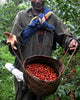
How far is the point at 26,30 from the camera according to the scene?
6.97 feet

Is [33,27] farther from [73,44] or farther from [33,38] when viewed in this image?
[73,44]

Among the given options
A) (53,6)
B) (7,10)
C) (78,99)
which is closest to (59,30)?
(53,6)

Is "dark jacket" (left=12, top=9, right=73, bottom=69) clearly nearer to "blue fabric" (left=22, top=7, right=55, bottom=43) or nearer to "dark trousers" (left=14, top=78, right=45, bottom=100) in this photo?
"blue fabric" (left=22, top=7, right=55, bottom=43)

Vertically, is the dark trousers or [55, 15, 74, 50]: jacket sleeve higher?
[55, 15, 74, 50]: jacket sleeve

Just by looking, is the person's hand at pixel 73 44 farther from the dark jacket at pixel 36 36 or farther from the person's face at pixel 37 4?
the person's face at pixel 37 4

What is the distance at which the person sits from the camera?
2102 millimetres

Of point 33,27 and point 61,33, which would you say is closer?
point 33,27

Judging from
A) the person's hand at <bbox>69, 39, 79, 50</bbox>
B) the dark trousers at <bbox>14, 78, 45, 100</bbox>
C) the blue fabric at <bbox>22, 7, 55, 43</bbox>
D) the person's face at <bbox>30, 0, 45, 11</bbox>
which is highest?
the person's face at <bbox>30, 0, 45, 11</bbox>

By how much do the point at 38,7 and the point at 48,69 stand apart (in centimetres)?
86

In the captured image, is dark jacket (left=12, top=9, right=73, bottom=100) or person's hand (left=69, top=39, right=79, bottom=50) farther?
dark jacket (left=12, top=9, right=73, bottom=100)

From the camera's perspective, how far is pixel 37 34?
2188 millimetres

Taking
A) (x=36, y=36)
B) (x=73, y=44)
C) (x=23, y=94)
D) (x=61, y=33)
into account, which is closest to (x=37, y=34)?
(x=36, y=36)

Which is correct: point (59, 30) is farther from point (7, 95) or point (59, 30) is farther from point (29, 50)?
point (7, 95)

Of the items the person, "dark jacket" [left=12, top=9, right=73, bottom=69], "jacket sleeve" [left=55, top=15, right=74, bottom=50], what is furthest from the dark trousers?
"jacket sleeve" [left=55, top=15, right=74, bottom=50]
